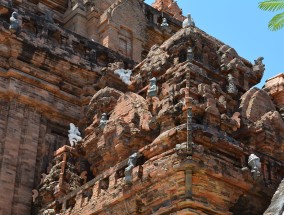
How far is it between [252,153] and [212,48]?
488cm

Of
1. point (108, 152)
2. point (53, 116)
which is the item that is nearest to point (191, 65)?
point (108, 152)

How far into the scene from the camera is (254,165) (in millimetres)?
15414

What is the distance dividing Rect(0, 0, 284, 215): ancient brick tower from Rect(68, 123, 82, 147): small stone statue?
2.2 inches

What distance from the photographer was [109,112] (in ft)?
66.3

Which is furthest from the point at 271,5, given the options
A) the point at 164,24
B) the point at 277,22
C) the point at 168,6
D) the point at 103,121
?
the point at 168,6

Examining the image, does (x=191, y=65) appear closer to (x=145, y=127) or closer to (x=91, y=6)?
(x=145, y=127)

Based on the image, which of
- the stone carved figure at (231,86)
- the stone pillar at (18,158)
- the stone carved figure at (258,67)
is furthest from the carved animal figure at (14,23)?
the stone carved figure at (258,67)

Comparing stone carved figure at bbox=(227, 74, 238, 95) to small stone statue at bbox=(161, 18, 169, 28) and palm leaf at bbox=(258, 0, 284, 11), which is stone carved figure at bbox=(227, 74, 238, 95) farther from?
small stone statue at bbox=(161, 18, 169, 28)

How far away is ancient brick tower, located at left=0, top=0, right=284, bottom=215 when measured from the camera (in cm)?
1495

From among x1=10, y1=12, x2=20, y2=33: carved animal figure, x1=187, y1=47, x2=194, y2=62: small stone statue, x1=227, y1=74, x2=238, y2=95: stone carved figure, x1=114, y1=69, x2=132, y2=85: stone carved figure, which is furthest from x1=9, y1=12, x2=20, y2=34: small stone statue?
x1=227, y1=74, x2=238, y2=95: stone carved figure

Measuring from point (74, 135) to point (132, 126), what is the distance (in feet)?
12.7

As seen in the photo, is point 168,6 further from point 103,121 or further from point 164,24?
point 103,121

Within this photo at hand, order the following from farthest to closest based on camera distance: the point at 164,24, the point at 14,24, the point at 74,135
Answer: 1. the point at 164,24
2. the point at 14,24
3. the point at 74,135

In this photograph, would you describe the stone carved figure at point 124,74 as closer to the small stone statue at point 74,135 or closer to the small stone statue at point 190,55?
the small stone statue at point 74,135
